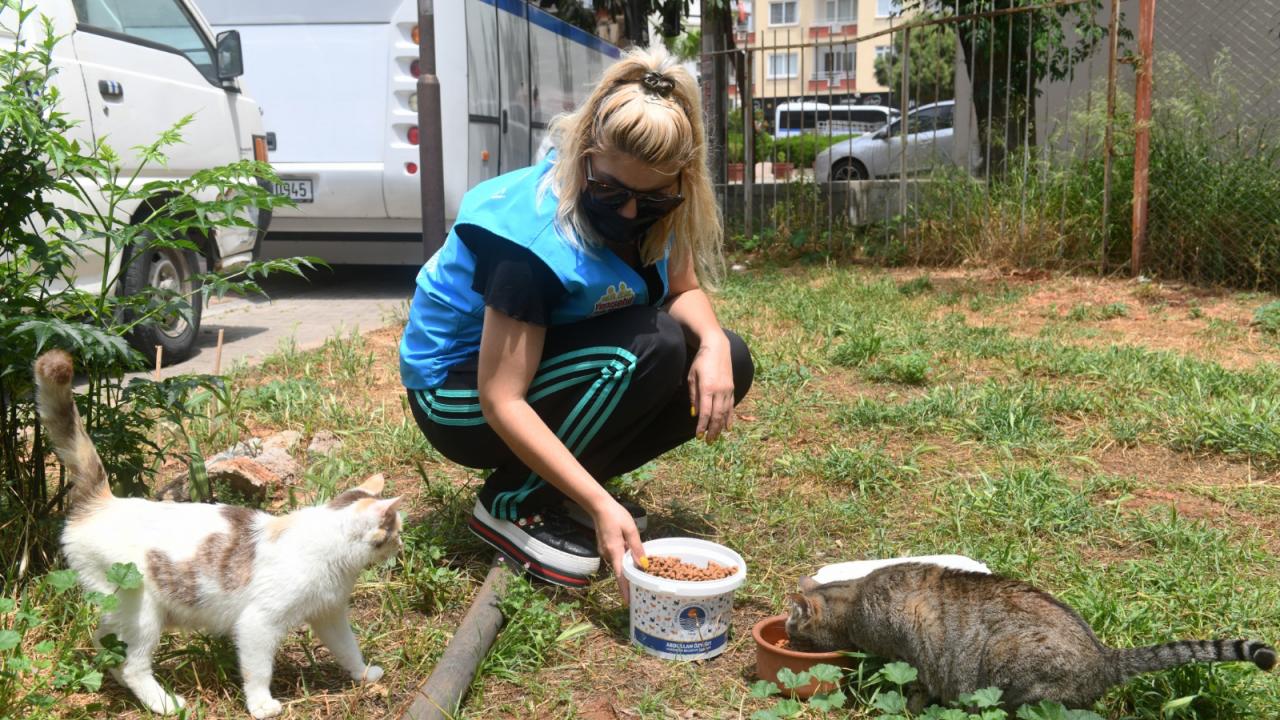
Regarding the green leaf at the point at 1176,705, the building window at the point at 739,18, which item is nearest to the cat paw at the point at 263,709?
the green leaf at the point at 1176,705

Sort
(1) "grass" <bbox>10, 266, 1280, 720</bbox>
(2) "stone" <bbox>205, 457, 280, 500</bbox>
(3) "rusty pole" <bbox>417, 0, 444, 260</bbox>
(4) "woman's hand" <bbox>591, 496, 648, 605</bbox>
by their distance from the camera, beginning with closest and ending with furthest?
(1) "grass" <bbox>10, 266, 1280, 720</bbox>, (4) "woman's hand" <bbox>591, 496, 648, 605</bbox>, (2) "stone" <bbox>205, 457, 280, 500</bbox>, (3) "rusty pole" <bbox>417, 0, 444, 260</bbox>

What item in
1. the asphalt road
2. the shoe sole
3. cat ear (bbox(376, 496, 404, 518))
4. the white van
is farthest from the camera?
the asphalt road

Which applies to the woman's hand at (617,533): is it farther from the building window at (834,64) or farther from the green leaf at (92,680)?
the building window at (834,64)

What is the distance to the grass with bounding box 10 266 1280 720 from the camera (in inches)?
95.0

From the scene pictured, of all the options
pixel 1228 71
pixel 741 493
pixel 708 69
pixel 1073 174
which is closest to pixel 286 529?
pixel 741 493

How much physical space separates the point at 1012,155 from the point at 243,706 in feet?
27.1

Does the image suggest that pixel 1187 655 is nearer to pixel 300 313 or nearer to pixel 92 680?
pixel 92 680

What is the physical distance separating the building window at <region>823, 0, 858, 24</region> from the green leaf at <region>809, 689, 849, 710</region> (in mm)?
53955

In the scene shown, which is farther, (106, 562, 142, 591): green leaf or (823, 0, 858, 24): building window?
(823, 0, 858, 24): building window

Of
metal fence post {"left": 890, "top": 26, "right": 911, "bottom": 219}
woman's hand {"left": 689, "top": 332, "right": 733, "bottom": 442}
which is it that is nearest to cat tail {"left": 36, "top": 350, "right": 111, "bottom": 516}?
woman's hand {"left": 689, "top": 332, "right": 733, "bottom": 442}

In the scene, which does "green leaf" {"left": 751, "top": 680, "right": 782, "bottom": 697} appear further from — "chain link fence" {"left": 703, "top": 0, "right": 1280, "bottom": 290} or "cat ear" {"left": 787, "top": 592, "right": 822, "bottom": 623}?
"chain link fence" {"left": 703, "top": 0, "right": 1280, "bottom": 290}

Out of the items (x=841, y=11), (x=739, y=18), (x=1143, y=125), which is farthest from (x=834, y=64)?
(x=841, y=11)

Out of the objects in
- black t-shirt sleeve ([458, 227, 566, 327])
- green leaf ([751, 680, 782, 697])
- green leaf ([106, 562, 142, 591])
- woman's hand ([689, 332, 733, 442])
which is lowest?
green leaf ([751, 680, 782, 697])

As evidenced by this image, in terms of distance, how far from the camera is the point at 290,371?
5.33 meters
